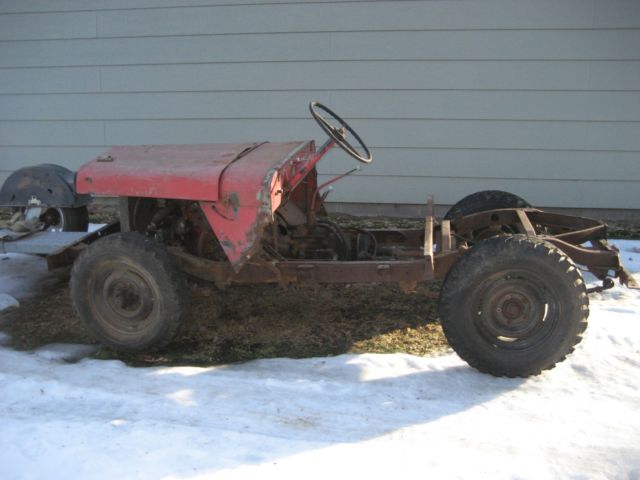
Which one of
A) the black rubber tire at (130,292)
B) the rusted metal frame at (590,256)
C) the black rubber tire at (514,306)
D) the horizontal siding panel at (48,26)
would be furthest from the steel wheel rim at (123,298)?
the horizontal siding panel at (48,26)

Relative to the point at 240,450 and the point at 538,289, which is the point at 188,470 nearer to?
the point at 240,450

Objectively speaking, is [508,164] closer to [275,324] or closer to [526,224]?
[526,224]

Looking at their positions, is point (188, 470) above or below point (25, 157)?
below

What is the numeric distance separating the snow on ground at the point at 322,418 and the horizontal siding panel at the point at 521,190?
3.58 meters

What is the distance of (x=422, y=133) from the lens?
22.4 feet

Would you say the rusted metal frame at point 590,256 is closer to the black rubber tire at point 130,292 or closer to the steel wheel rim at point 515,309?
the steel wheel rim at point 515,309

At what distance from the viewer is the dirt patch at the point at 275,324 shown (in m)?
3.55

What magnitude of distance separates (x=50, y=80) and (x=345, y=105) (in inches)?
163

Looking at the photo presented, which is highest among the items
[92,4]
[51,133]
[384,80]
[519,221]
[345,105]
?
[92,4]

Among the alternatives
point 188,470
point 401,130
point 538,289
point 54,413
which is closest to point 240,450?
point 188,470

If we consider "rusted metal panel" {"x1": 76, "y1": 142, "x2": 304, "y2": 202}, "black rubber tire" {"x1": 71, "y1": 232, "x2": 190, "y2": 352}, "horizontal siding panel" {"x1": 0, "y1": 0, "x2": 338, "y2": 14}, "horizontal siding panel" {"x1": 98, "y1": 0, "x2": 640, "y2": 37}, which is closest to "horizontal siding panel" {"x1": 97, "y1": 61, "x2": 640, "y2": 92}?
"horizontal siding panel" {"x1": 98, "y1": 0, "x2": 640, "y2": 37}

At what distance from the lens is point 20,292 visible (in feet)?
15.4

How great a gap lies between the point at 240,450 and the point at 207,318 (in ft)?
6.04

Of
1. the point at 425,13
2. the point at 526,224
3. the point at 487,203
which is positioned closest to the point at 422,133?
the point at 425,13
